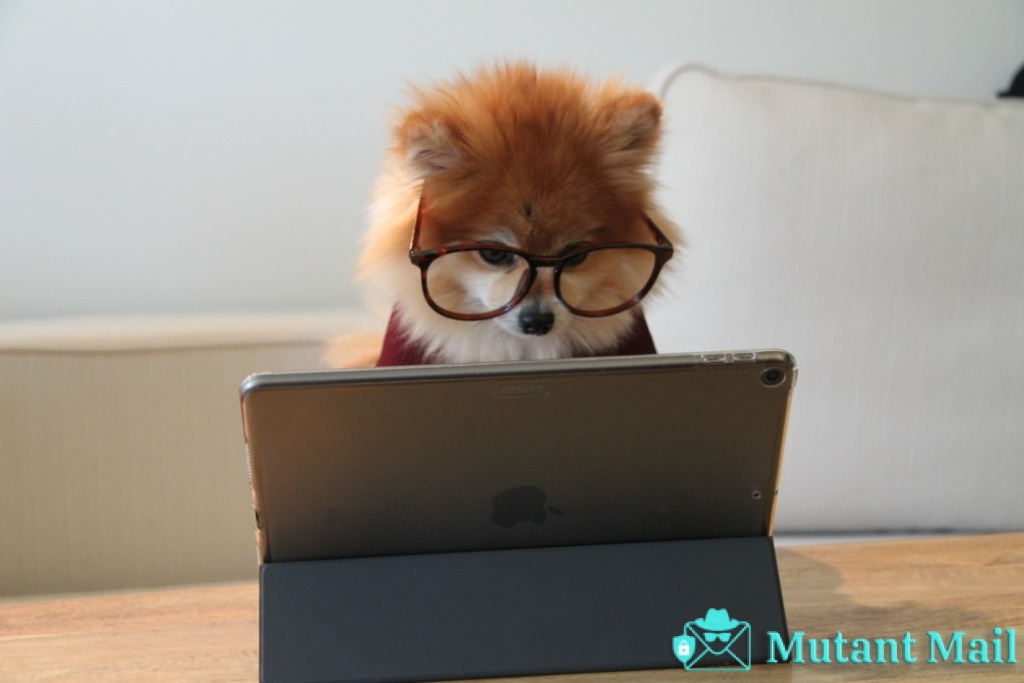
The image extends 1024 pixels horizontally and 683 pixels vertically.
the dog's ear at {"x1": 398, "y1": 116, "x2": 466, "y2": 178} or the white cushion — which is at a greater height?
the dog's ear at {"x1": 398, "y1": 116, "x2": 466, "y2": 178}

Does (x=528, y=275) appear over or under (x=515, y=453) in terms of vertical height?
over

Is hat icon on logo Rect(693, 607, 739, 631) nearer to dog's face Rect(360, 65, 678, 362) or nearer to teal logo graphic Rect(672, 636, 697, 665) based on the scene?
teal logo graphic Rect(672, 636, 697, 665)

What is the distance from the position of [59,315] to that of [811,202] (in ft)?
4.97

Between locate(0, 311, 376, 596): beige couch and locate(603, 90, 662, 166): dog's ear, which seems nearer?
locate(603, 90, 662, 166): dog's ear

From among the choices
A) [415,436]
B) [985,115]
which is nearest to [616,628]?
[415,436]

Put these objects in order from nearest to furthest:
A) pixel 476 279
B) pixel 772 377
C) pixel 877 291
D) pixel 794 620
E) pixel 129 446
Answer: pixel 772 377 → pixel 794 620 → pixel 476 279 → pixel 877 291 → pixel 129 446

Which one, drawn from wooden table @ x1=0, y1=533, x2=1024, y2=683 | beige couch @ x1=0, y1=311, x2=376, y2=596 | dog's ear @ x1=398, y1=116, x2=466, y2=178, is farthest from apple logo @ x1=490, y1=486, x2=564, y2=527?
beige couch @ x1=0, y1=311, x2=376, y2=596

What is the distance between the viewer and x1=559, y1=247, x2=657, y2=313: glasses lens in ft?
3.80

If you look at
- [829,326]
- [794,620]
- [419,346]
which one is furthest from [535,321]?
[829,326]

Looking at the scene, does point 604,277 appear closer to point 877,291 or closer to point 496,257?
point 496,257

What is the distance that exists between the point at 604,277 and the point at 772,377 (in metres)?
0.34

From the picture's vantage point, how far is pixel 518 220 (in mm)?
1117

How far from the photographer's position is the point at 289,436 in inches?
35.2

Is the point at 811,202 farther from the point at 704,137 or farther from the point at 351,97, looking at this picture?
the point at 351,97
